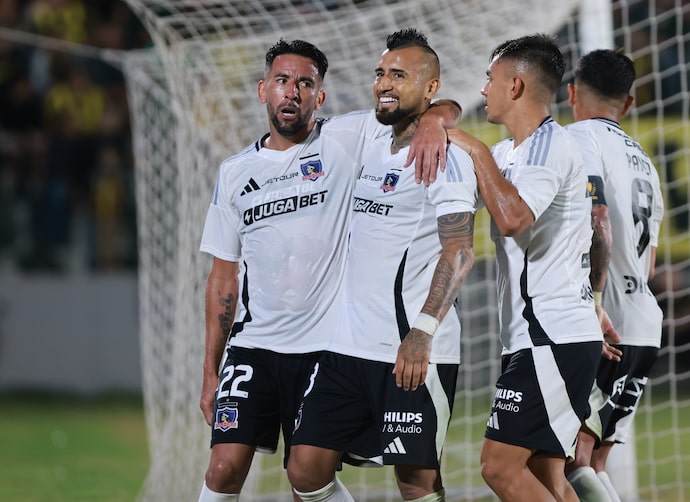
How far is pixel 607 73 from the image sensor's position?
4.36 meters

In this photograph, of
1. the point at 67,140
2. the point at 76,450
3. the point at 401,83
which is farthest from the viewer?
the point at 67,140

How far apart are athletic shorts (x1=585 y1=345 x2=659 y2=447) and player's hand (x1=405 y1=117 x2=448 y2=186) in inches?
46.5

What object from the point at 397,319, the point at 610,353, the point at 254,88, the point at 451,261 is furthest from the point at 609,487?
the point at 254,88

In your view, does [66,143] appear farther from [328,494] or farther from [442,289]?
[442,289]

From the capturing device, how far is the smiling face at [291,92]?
159 inches

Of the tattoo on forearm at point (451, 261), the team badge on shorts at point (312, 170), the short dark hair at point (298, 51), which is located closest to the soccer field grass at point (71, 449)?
the team badge on shorts at point (312, 170)

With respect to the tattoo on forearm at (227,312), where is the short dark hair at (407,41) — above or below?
above

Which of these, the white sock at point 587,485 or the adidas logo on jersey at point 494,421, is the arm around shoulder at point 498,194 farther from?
the white sock at point 587,485

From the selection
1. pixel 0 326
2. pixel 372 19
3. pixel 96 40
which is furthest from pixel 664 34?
pixel 0 326

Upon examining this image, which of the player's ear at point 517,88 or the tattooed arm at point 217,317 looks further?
the tattooed arm at point 217,317

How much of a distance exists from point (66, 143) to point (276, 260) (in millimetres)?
8707

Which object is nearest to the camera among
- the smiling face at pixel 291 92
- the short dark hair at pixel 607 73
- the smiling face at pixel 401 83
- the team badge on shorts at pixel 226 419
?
the smiling face at pixel 401 83

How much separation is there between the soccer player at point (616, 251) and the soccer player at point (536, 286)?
1.35 ft

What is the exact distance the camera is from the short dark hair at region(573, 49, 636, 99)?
171 inches
